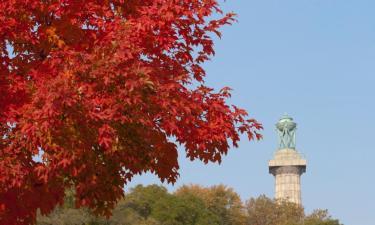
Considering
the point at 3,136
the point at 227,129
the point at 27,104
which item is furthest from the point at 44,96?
the point at 227,129

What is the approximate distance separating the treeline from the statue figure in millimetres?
31426

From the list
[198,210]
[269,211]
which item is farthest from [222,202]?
[198,210]

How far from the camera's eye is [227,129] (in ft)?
58.2

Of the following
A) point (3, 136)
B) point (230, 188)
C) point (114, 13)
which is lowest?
point (3, 136)

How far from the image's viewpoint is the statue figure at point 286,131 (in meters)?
143

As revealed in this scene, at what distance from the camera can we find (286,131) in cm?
14612

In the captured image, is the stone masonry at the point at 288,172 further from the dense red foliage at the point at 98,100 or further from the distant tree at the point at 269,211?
the dense red foliage at the point at 98,100

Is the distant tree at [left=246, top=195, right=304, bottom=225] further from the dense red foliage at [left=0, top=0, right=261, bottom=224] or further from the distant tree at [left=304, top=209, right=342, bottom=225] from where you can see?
the dense red foliage at [left=0, top=0, right=261, bottom=224]

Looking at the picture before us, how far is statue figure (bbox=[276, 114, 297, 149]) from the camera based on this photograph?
143125 mm

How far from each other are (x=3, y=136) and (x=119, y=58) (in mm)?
3434

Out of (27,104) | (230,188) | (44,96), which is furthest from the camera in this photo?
(230,188)

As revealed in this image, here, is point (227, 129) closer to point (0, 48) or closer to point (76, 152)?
point (76, 152)

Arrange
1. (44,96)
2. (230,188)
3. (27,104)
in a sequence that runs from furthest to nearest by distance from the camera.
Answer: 1. (230,188)
2. (27,104)
3. (44,96)

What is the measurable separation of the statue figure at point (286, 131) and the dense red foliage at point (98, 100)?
408ft
